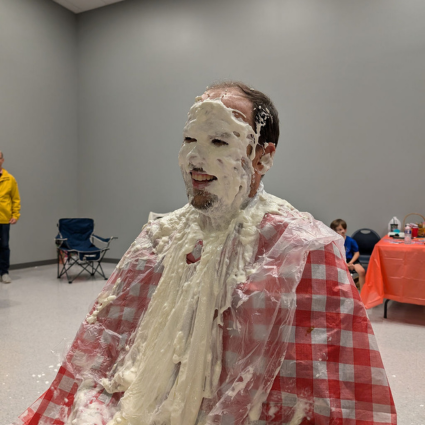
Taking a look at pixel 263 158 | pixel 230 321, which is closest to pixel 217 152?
pixel 263 158

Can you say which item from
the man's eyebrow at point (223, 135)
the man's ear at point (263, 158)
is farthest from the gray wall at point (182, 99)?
the man's eyebrow at point (223, 135)

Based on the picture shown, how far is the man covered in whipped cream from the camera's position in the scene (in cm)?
80

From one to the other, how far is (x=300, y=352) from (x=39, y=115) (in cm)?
578

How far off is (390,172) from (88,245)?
3645 millimetres

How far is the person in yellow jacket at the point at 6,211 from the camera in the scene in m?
4.54

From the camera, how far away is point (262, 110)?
99 cm

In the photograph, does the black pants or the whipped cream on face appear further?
the black pants

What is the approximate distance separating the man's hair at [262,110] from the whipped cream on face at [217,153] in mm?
43

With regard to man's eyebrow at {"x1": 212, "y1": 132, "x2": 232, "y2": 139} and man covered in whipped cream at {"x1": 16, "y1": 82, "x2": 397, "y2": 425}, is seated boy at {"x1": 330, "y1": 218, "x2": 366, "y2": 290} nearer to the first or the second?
man covered in whipped cream at {"x1": 16, "y1": 82, "x2": 397, "y2": 425}

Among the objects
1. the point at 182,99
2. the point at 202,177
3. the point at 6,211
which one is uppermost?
the point at 182,99

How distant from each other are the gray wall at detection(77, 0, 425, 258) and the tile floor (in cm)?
147

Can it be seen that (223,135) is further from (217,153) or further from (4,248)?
(4,248)

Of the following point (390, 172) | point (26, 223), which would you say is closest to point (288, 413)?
point (390, 172)

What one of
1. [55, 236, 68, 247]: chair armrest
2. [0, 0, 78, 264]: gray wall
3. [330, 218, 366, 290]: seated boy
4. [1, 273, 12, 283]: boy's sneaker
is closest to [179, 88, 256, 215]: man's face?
[330, 218, 366, 290]: seated boy
